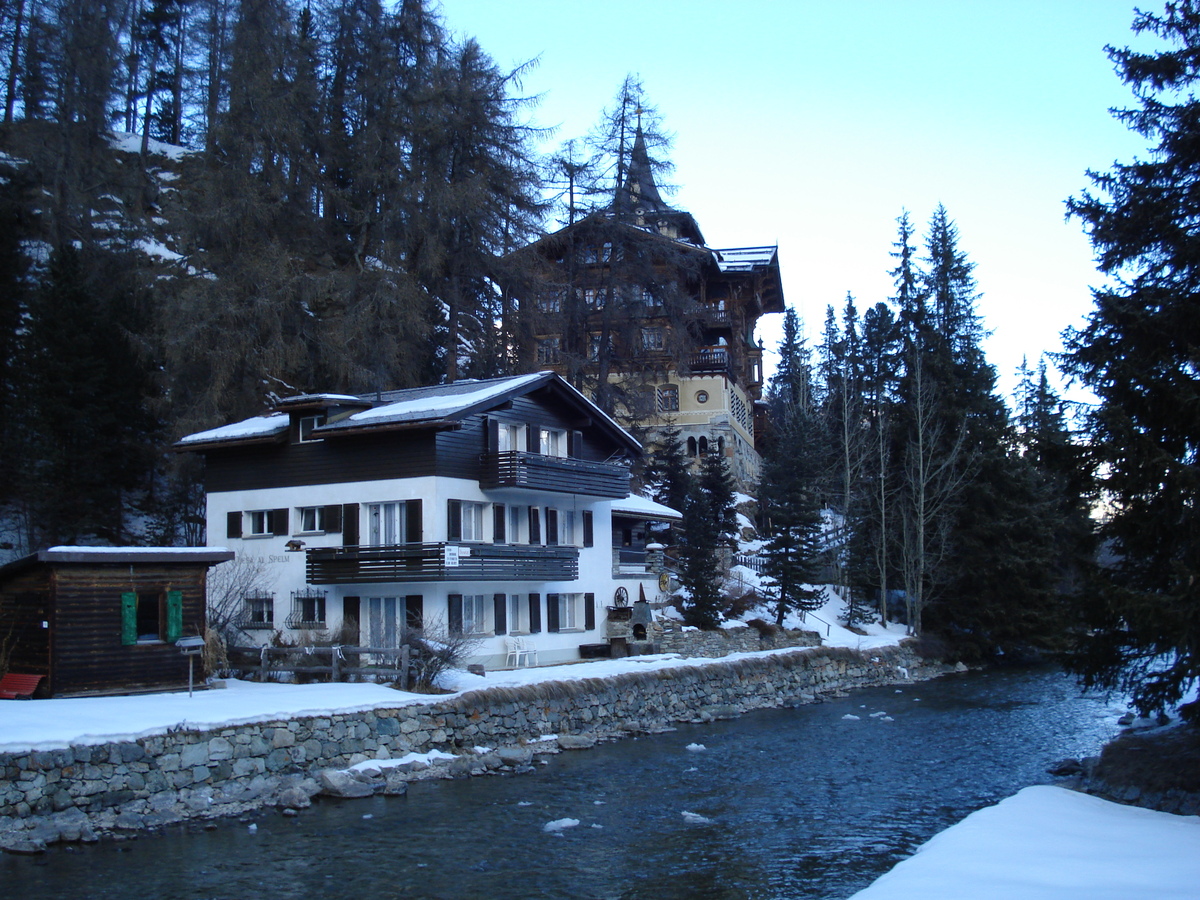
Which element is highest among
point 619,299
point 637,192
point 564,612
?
point 637,192

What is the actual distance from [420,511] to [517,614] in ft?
17.9

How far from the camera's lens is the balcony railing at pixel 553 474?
3397 cm

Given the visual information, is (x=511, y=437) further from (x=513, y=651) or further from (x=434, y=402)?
(x=513, y=651)

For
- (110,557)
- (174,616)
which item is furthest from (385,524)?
(110,557)

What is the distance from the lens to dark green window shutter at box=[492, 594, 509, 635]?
113ft

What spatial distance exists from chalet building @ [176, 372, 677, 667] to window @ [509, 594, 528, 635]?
0.15 ft

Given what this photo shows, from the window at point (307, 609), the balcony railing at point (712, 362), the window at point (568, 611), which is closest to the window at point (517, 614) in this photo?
the window at point (568, 611)

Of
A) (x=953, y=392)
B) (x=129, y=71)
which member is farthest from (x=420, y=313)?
(x=129, y=71)

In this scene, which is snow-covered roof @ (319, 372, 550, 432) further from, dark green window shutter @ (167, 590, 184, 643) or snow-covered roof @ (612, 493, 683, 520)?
dark green window shutter @ (167, 590, 184, 643)

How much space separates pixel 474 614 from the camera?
3356 centimetres

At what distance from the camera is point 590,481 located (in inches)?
1480

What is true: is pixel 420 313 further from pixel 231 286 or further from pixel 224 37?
pixel 224 37

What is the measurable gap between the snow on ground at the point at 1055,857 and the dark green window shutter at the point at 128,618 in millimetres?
17693

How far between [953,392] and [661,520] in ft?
65.8
